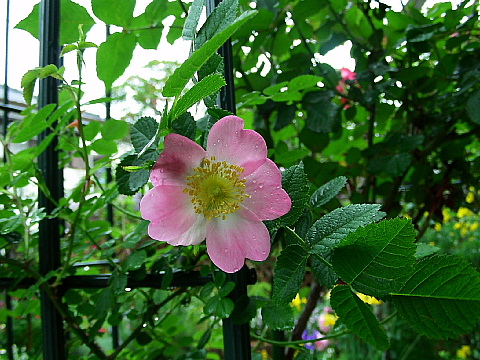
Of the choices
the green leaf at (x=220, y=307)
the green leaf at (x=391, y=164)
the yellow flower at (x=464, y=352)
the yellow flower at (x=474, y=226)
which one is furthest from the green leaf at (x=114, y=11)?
the yellow flower at (x=474, y=226)

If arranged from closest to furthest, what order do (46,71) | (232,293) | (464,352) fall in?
(46,71) < (232,293) < (464,352)

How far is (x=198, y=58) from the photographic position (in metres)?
0.20

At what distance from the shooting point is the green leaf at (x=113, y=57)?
1.47 feet

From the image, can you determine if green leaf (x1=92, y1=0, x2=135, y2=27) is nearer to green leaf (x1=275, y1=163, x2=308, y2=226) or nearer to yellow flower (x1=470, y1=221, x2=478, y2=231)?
green leaf (x1=275, y1=163, x2=308, y2=226)

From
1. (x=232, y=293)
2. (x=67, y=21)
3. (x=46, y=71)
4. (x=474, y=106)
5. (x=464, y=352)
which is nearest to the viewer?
(x=46, y=71)

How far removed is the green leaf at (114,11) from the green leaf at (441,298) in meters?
0.39

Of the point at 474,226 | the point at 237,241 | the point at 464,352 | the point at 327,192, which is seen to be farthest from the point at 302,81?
the point at 474,226

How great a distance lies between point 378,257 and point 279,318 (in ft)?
0.60

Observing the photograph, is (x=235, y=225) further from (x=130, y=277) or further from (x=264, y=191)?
(x=130, y=277)

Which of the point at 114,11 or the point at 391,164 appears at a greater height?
the point at 114,11

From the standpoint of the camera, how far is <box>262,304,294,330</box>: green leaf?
0.37m

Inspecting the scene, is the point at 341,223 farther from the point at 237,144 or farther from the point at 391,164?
the point at 391,164

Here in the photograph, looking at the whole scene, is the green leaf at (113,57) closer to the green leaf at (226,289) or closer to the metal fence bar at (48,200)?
the metal fence bar at (48,200)

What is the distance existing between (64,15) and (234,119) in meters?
0.38
